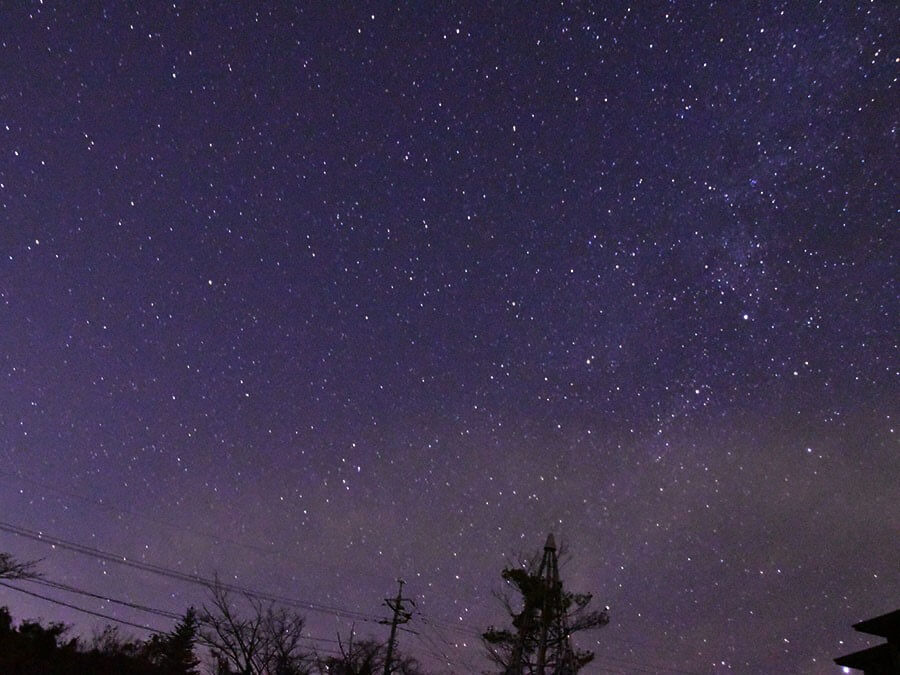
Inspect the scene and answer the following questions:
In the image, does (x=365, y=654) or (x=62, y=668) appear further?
(x=365, y=654)

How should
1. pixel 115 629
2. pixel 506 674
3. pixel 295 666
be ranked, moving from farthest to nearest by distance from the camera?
pixel 115 629
pixel 295 666
pixel 506 674

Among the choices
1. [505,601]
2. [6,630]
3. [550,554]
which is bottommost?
[6,630]

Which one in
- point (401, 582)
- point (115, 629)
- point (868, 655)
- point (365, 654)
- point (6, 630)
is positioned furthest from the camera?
point (115, 629)

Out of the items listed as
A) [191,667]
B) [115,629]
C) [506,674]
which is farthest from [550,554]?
[115,629]

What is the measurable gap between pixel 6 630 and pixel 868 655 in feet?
113

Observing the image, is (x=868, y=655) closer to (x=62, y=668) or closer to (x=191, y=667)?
(x=62, y=668)

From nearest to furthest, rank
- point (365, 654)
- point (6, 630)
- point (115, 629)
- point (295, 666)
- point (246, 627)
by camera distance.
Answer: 1. point (6, 630)
2. point (246, 627)
3. point (295, 666)
4. point (365, 654)
5. point (115, 629)

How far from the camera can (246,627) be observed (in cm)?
3791

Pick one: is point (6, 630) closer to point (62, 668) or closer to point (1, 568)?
point (62, 668)

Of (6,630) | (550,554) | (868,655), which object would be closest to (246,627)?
(6,630)

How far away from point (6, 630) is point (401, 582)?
70.8 feet

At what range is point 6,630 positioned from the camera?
32500 mm

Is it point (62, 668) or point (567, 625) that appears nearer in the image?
point (62, 668)

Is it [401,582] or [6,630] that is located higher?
[401,582]
